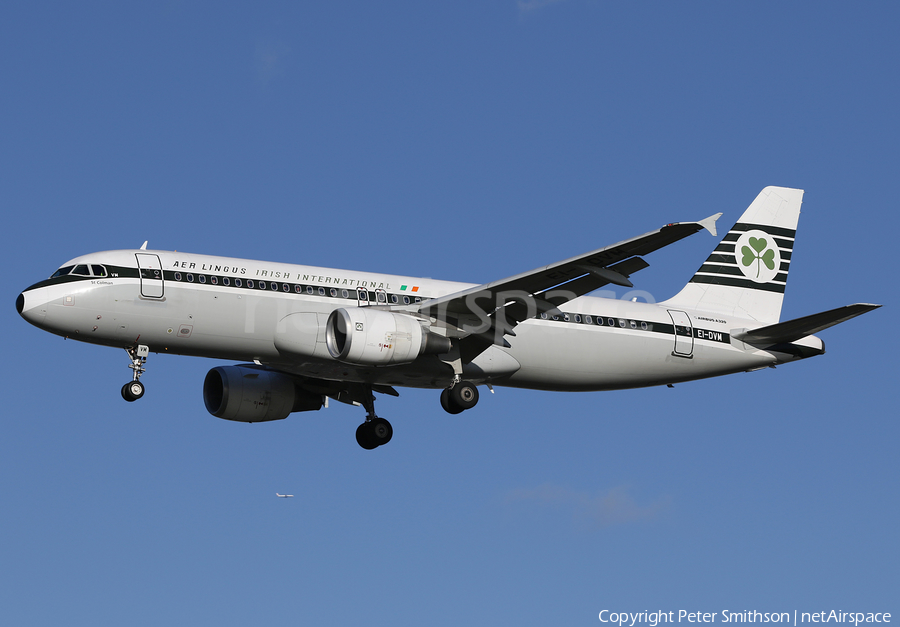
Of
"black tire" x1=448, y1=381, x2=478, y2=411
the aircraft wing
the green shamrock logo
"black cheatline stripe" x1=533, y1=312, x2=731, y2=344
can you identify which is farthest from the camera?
the green shamrock logo

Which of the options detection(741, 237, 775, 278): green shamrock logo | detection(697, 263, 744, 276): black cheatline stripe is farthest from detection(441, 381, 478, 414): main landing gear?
detection(741, 237, 775, 278): green shamrock logo

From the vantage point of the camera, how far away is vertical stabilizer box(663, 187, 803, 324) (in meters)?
36.3

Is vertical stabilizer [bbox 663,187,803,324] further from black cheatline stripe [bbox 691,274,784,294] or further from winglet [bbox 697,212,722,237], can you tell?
winglet [bbox 697,212,722,237]

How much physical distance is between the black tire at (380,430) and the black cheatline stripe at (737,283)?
11.4 metres

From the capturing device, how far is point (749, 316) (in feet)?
119

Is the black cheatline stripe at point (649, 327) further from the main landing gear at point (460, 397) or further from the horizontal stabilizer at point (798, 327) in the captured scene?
the main landing gear at point (460, 397)

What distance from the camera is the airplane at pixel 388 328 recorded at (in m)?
28.4

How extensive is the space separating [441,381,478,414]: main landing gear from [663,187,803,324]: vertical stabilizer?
8607 millimetres

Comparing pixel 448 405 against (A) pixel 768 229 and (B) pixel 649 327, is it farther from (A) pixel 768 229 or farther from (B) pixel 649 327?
(A) pixel 768 229

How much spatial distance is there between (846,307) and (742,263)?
8.59 meters

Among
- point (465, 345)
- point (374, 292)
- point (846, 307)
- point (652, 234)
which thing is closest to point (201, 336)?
point (374, 292)

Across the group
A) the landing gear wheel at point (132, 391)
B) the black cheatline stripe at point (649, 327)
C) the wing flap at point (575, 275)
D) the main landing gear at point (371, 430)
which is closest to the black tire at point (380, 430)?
the main landing gear at point (371, 430)

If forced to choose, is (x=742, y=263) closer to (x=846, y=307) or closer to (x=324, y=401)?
(x=846, y=307)

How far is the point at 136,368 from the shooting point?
94.8 ft
